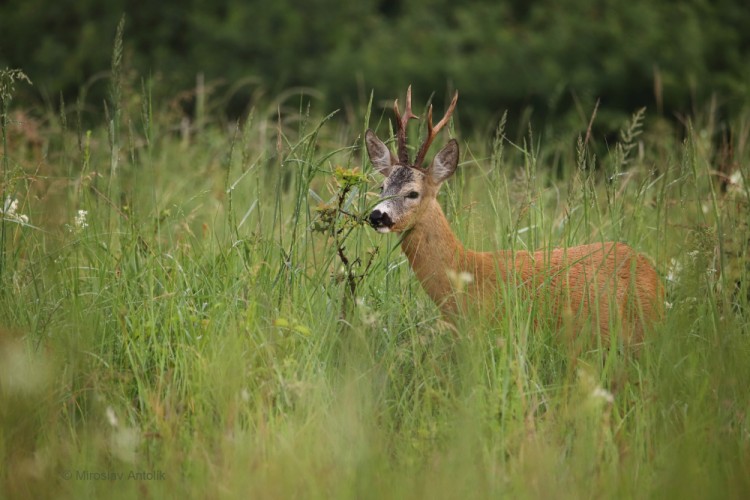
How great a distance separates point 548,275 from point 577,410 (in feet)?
3.20

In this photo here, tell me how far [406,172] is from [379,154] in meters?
0.19

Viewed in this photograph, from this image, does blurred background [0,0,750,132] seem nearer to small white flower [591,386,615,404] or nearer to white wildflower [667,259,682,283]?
white wildflower [667,259,682,283]

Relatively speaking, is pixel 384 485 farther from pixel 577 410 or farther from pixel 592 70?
pixel 592 70

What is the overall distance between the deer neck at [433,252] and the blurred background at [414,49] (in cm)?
829

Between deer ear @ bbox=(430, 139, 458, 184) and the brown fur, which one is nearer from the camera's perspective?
the brown fur

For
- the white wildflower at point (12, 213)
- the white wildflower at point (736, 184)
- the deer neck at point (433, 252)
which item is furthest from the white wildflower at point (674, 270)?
the white wildflower at point (12, 213)

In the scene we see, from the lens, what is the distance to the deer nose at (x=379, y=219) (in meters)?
4.13

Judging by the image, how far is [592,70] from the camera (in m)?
13.3

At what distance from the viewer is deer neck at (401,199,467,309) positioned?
4.37 metres

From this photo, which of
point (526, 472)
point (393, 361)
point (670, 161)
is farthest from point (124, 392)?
point (670, 161)

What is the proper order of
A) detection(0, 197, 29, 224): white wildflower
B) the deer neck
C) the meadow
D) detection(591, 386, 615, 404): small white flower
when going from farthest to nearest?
the deer neck
detection(0, 197, 29, 224): white wildflower
detection(591, 386, 615, 404): small white flower
the meadow

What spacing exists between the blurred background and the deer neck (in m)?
8.29

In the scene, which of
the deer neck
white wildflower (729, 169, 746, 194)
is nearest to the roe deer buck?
the deer neck

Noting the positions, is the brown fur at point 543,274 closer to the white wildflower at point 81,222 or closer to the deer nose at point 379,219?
the deer nose at point 379,219
